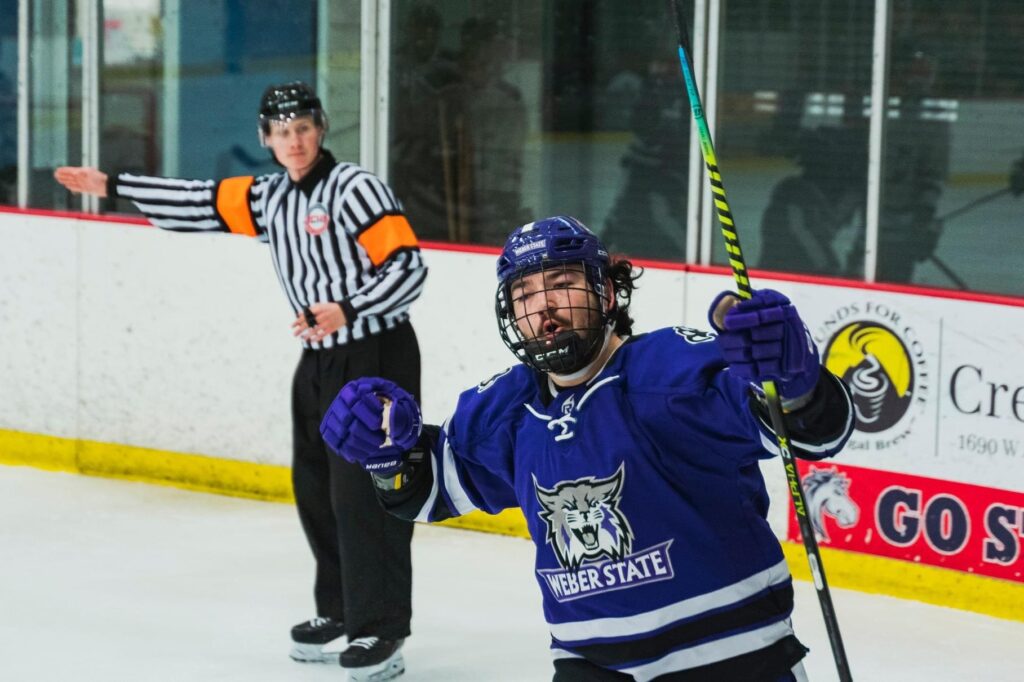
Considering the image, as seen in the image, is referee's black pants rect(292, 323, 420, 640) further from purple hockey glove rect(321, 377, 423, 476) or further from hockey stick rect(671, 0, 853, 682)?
hockey stick rect(671, 0, 853, 682)

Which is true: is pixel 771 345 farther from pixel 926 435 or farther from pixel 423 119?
pixel 423 119

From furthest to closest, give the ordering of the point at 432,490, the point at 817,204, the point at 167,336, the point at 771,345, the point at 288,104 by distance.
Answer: the point at 167,336 → the point at 817,204 → the point at 288,104 → the point at 432,490 → the point at 771,345

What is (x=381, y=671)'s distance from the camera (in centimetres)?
374

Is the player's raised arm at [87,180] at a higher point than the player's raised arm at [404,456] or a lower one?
higher

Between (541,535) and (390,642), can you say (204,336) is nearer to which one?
(390,642)

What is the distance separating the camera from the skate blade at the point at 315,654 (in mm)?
3932

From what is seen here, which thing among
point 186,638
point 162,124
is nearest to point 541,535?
point 186,638

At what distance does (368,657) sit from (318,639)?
11.3 inches

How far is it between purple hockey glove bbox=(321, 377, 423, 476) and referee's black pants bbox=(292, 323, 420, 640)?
150 centimetres

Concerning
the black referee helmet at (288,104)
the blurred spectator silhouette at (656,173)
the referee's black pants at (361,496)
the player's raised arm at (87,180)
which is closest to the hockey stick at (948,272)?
the blurred spectator silhouette at (656,173)

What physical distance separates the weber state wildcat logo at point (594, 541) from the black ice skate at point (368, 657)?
166 cm

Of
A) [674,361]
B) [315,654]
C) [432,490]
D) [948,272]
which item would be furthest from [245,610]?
[674,361]

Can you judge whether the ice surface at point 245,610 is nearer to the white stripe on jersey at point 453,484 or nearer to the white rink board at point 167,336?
the white rink board at point 167,336

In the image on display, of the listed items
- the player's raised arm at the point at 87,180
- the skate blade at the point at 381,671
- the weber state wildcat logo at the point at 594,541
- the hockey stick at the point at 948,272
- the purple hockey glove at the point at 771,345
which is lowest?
the skate blade at the point at 381,671
